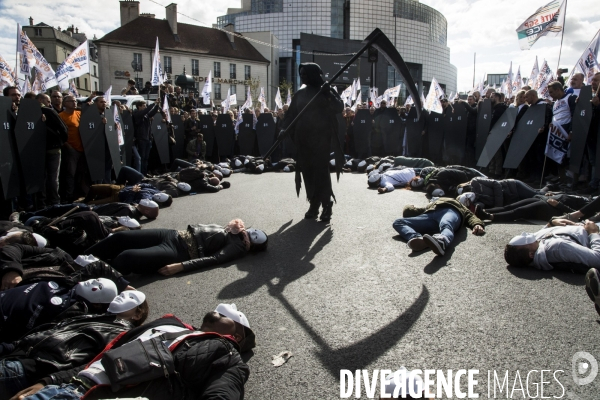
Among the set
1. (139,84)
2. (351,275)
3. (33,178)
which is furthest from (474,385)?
(139,84)

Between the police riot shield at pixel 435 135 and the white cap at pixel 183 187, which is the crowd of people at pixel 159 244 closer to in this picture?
the white cap at pixel 183 187

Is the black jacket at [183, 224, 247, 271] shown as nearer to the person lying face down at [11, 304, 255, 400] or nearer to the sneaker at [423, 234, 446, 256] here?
the sneaker at [423, 234, 446, 256]

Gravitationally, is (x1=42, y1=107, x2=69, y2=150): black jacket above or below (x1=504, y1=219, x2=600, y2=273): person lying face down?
above

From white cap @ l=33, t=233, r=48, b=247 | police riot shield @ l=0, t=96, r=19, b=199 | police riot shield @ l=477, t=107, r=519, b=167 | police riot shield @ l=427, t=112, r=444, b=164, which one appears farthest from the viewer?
police riot shield @ l=427, t=112, r=444, b=164

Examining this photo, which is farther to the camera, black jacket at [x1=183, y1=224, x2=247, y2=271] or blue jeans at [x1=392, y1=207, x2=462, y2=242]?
blue jeans at [x1=392, y1=207, x2=462, y2=242]

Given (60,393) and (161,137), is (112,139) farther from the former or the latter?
(60,393)

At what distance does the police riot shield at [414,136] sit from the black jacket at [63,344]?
46.0ft

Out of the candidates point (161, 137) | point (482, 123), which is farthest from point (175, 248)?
point (482, 123)

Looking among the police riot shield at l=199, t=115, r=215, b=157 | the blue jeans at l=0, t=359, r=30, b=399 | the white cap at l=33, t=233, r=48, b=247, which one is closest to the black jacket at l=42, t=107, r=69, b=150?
the white cap at l=33, t=233, r=48, b=247

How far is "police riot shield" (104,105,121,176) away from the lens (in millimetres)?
10372

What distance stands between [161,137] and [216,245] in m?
9.88

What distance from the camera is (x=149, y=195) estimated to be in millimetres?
8594

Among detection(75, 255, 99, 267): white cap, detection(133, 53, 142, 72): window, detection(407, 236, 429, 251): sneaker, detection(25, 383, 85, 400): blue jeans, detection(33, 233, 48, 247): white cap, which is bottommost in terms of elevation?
detection(25, 383, 85, 400): blue jeans

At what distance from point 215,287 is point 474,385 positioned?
253 cm
